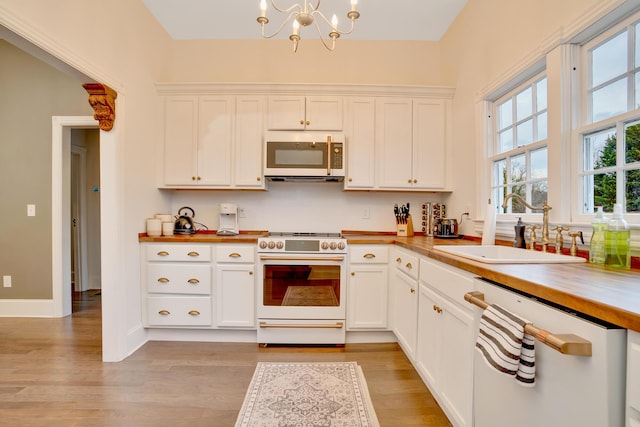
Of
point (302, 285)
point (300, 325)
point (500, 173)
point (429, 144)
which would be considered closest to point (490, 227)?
point (500, 173)

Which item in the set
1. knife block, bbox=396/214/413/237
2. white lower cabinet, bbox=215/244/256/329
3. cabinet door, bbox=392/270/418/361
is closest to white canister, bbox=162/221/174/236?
white lower cabinet, bbox=215/244/256/329

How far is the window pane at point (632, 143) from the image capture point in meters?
1.34

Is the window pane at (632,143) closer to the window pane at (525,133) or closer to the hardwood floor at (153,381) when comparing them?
the window pane at (525,133)

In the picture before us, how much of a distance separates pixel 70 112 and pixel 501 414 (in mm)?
4364

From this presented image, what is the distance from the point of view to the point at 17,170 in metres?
3.25

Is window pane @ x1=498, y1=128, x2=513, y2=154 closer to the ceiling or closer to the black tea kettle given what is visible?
the ceiling

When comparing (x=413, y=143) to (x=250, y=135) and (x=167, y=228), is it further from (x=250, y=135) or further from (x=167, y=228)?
(x=167, y=228)

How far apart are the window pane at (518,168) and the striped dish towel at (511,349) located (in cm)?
144

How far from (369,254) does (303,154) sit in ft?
3.69

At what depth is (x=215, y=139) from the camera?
9.71 feet

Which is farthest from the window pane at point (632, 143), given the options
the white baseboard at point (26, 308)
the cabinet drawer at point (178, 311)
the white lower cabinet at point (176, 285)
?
the white baseboard at point (26, 308)

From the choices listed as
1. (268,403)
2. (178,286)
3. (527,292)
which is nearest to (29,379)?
→ (178,286)

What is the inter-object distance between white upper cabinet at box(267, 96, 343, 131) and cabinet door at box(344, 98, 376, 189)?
0.42ft

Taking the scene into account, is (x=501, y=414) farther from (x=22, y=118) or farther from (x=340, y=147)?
(x=22, y=118)
